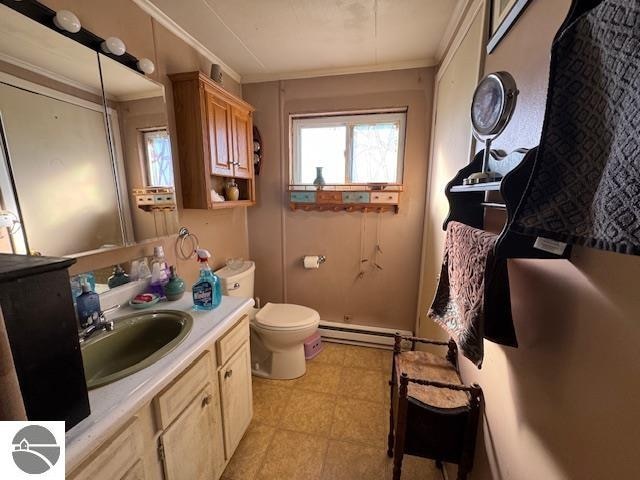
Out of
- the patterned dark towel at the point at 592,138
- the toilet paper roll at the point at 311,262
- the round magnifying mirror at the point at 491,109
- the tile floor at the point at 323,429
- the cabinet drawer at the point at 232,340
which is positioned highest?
the round magnifying mirror at the point at 491,109

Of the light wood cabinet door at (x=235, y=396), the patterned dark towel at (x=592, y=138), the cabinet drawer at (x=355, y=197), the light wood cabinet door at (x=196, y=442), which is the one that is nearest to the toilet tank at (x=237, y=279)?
the light wood cabinet door at (x=235, y=396)

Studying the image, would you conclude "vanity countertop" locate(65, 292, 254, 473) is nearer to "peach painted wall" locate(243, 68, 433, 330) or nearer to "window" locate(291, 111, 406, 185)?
"peach painted wall" locate(243, 68, 433, 330)

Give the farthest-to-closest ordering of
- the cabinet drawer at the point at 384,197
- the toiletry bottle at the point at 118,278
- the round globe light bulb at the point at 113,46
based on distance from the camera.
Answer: the cabinet drawer at the point at 384,197 → the toiletry bottle at the point at 118,278 → the round globe light bulb at the point at 113,46

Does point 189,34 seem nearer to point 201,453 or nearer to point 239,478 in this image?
point 201,453

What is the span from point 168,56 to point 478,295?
196 cm

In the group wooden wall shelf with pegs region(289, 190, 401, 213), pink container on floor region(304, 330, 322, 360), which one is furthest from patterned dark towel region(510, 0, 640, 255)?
pink container on floor region(304, 330, 322, 360)

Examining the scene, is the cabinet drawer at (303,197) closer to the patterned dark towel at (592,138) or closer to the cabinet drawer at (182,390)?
the cabinet drawer at (182,390)

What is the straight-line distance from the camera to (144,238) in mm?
1378

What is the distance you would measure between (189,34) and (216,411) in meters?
2.09

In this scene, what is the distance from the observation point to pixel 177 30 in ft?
4.99

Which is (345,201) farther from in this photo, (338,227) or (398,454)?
(398,454)

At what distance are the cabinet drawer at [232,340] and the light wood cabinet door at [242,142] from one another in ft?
3.61

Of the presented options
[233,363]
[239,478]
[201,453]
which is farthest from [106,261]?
[239,478]

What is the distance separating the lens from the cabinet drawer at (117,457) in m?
0.60
